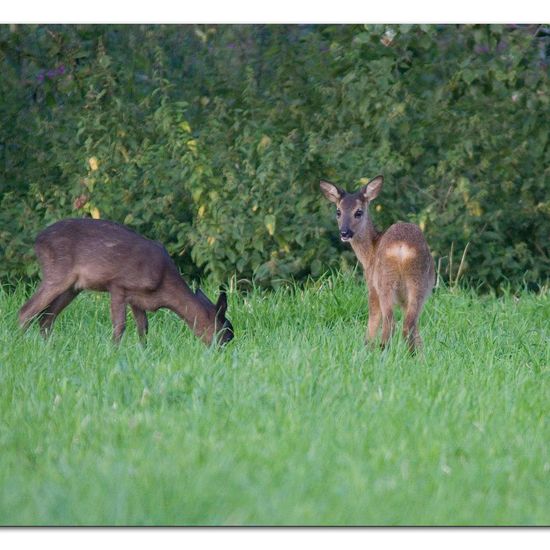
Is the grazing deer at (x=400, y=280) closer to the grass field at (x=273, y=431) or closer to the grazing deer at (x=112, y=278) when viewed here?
the grass field at (x=273, y=431)

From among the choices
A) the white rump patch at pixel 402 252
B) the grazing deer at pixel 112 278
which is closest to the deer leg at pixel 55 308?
the grazing deer at pixel 112 278

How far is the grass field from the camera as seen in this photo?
4.52 metres

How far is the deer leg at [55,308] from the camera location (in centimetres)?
768

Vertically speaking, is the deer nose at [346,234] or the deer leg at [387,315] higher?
the deer nose at [346,234]

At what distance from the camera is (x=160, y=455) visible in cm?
490

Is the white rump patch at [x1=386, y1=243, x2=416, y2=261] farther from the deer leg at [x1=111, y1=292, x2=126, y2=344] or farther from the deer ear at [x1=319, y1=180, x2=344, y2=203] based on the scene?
the deer leg at [x1=111, y1=292, x2=126, y2=344]

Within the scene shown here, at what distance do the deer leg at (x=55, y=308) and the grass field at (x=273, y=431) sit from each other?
32 cm

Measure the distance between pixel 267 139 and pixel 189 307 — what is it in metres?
2.21

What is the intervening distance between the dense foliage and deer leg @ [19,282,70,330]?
2.02 meters

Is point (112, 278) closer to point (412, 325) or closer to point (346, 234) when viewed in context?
point (346, 234)

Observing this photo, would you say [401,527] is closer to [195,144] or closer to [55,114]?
[195,144]

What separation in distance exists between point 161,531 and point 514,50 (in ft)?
17.9

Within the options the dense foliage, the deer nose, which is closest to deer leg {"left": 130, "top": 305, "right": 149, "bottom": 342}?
the deer nose
